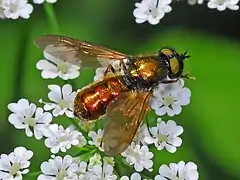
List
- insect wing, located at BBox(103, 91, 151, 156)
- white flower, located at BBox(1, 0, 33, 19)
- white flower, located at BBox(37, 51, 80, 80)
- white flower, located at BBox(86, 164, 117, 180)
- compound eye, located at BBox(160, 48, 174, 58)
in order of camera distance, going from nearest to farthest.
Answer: insect wing, located at BBox(103, 91, 151, 156), white flower, located at BBox(86, 164, 117, 180), compound eye, located at BBox(160, 48, 174, 58), white flower, located at BBox(37, 51, 80, 80), white flower, located at BBox(1, 0, 33, 19)

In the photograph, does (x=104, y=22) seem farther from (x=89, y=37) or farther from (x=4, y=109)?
(x=4, y=109)

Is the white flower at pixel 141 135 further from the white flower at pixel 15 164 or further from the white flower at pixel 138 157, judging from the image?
the white flower at pixel 15 164

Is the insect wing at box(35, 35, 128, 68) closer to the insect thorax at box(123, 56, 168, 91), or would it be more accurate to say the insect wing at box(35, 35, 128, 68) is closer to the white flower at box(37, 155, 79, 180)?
the insect thorax at box(123, 56, 168, 91)

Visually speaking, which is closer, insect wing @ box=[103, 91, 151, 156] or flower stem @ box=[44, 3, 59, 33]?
insect wing @ box=[103, 91, 151, 156]

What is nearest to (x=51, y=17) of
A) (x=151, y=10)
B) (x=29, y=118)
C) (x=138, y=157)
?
(x=151, y=10)

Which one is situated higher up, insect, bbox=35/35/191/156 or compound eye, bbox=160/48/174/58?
compound eye, bbox=160/48/174/58

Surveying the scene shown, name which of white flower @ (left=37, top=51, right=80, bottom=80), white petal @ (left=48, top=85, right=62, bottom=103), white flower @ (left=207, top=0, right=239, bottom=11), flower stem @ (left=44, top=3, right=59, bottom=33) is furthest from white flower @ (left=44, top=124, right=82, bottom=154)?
white flower @ (left=207, top=0, right=239, bottom=11)

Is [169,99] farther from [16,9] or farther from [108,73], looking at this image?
[16,9]
